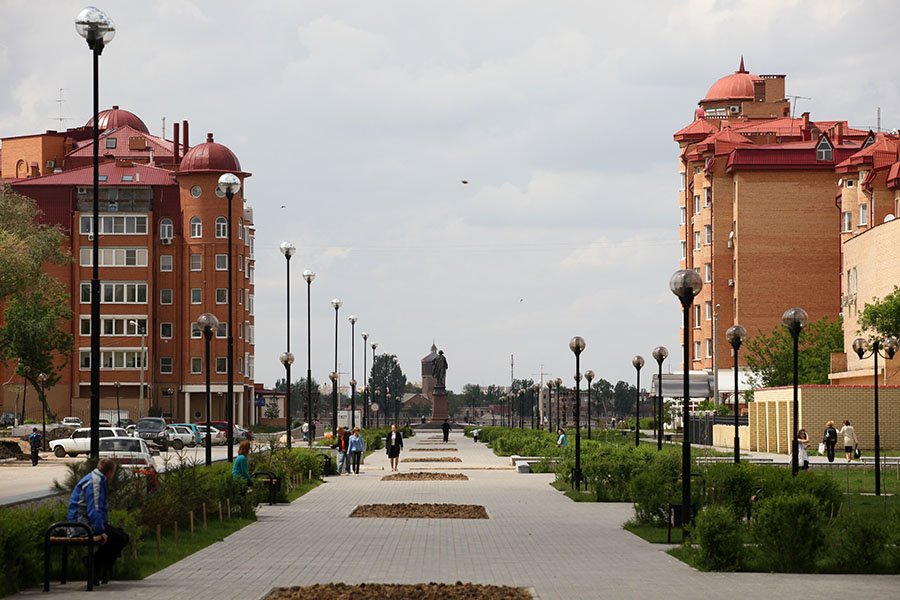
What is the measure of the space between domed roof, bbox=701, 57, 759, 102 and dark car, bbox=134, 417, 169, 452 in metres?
53.5

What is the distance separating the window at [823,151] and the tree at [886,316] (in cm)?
3074

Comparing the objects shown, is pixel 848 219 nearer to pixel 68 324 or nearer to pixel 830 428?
pixel 830 428

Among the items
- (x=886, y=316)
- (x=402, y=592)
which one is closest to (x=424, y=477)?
(x=402, y=592)

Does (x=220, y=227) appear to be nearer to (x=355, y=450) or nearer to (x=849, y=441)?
(x=355, y=450)

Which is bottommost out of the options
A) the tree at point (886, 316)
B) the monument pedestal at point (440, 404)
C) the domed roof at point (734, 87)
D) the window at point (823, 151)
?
the monument pedestal at point (440, 404)

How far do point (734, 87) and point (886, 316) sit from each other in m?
49.2

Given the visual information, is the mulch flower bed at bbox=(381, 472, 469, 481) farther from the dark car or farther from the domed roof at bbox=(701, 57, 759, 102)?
the domed roof at bbox=(701, 57, 759, 102)

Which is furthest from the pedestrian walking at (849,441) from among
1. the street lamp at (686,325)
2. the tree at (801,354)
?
the tree at (801,354)

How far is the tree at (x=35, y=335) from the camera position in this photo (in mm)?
79562

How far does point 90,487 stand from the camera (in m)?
14.6

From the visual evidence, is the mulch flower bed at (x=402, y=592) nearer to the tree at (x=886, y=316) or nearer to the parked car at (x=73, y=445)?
the parked car at (x=73, y=445)

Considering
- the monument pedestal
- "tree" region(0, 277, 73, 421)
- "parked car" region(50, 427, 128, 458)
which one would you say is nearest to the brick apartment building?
"tree" region(0, 277, 73, 421)

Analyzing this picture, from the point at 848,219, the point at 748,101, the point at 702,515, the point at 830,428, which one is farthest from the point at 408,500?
the point at 748,101

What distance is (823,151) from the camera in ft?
285
